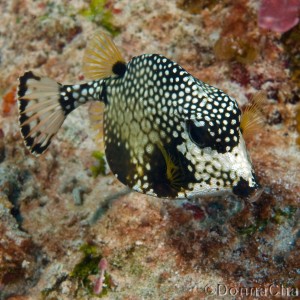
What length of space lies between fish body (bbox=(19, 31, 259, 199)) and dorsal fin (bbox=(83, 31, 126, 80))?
0.01 m

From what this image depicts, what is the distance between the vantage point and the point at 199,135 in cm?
267

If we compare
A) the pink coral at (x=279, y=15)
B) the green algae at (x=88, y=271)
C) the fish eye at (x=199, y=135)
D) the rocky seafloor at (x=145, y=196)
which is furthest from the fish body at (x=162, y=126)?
the pink coral at (x=279, y=15)

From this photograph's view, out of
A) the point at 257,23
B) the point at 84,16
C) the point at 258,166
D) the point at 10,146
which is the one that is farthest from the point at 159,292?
the point at 84,16

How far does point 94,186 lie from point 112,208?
714 millimetres

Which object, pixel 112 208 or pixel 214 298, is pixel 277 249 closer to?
pixel 214 298

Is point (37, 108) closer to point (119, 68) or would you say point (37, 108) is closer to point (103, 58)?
point (103, 58)

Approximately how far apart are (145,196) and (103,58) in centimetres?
162

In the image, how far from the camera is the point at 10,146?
5.27m

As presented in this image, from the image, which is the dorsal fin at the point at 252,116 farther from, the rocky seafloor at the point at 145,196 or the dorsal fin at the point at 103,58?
the dorsal fin at the point at 103,58

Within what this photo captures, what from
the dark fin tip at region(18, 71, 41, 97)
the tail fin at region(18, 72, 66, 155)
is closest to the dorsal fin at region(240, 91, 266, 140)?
the tail fin at region(18, 72, 66, 155)

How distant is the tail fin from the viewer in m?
3.55

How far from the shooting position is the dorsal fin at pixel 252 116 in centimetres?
280

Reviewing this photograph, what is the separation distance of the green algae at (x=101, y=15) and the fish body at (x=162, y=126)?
245 centimetres

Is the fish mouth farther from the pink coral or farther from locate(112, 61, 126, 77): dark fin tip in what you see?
the pink coral
